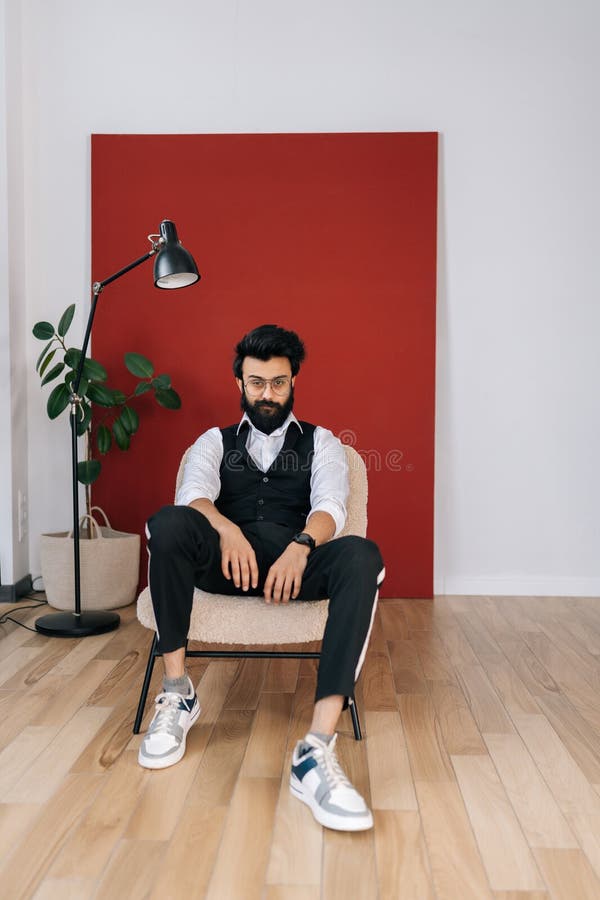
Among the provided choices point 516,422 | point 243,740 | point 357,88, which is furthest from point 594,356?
point 243,740

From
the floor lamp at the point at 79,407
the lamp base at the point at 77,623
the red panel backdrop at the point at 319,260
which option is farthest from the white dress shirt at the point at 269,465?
the red panel backdrop at the point at 319,260

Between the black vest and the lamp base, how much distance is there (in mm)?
1086

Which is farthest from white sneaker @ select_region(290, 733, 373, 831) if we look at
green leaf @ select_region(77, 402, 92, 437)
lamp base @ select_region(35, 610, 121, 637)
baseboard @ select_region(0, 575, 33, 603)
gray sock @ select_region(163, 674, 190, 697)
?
baseboard @ select_region(0, 575, 33, 603)

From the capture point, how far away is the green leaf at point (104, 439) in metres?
3.86

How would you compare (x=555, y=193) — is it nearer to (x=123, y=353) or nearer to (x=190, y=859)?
(x=123, y=353)

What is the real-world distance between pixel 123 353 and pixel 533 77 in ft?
8.23

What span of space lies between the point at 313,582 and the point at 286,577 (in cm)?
8

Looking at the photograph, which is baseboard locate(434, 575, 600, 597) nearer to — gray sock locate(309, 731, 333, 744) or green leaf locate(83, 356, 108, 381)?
green leaf locate(83, 356, 108, 381)

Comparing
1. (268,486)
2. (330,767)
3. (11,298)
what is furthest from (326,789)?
(11,298)

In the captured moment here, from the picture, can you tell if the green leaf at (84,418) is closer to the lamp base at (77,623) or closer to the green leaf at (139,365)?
the green leaf at (139,365)

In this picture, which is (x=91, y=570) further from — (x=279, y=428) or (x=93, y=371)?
(x=279, y=428)

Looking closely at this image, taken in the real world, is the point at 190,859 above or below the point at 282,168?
below

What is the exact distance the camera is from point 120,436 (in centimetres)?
384

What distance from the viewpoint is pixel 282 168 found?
162 inches
